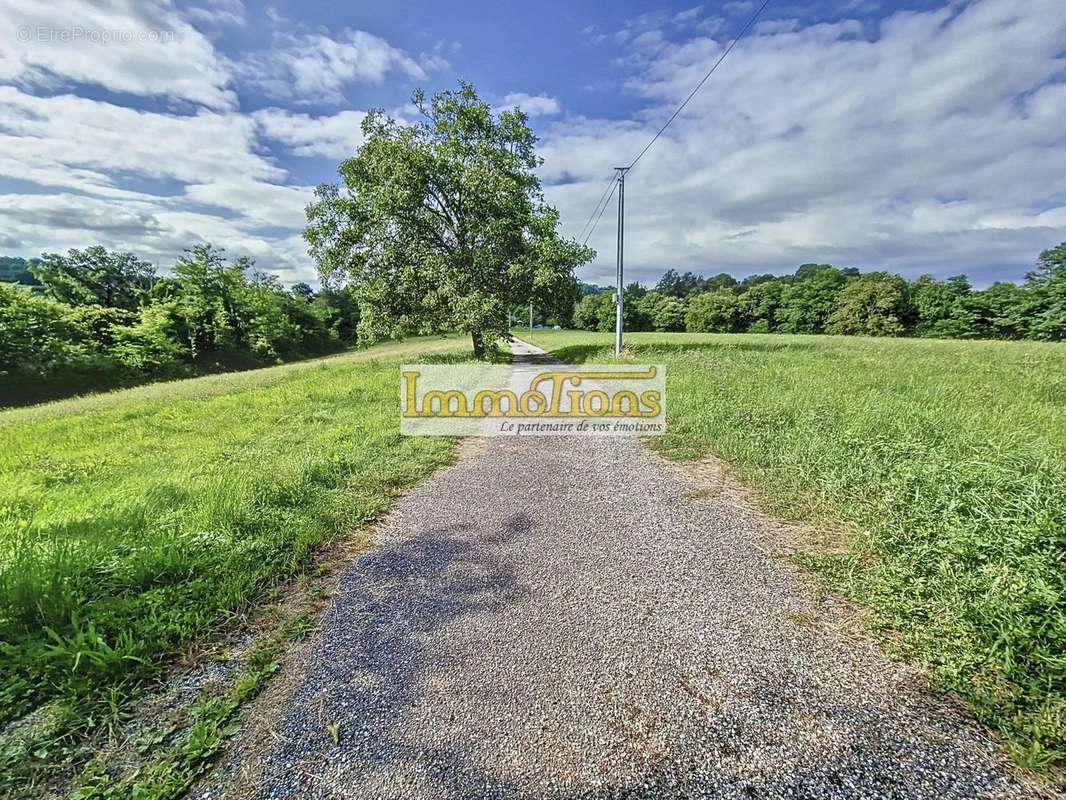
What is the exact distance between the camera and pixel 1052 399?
709 centimetres

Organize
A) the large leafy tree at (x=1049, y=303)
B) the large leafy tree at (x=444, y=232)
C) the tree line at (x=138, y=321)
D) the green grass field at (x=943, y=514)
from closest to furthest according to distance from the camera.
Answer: the green grass field at (x=943, y=514), the large leafy tree at (x=444, y=232), the tree line at (x=138, y=321), the large leafy tree at (x=1049, y=303)

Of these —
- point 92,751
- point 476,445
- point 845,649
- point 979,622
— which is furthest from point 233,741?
point 476,445

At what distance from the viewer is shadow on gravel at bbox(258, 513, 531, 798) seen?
5.30 feet

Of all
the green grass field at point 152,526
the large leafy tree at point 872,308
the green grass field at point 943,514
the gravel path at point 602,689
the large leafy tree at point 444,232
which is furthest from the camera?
the large leafy tree at point 872,308

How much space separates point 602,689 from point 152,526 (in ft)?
12.2

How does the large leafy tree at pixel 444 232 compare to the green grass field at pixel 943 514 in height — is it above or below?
above

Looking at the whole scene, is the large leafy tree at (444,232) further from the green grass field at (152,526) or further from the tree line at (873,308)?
the tree line at (873,308)

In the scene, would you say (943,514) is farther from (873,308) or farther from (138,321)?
(873,308)

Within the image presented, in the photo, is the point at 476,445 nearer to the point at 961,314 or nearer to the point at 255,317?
the point at 255,317

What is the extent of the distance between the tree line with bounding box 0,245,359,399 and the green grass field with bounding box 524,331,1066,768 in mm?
27789

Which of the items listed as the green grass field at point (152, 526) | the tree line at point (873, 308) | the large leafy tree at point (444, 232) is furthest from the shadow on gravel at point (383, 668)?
the tree line at point (873, 308)

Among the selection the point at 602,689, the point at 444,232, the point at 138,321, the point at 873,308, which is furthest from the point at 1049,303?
the point at 138,321

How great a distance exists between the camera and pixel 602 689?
2000 millimetres

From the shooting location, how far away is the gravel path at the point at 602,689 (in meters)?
1.59
